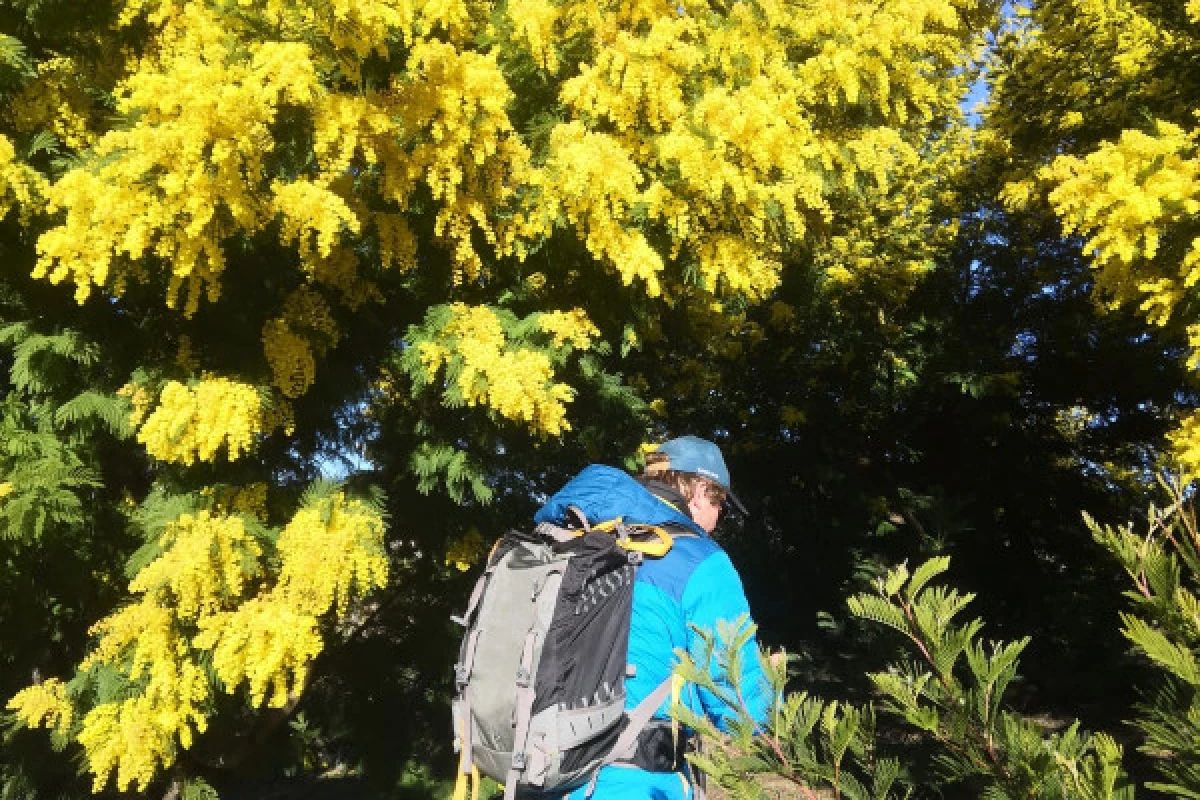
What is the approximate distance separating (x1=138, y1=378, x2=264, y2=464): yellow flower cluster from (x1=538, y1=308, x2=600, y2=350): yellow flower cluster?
55.5 inches

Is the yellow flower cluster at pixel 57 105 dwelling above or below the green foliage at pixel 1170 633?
below

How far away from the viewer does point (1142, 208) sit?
13.5ft

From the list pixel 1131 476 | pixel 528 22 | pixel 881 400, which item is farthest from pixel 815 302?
pixel 528 22

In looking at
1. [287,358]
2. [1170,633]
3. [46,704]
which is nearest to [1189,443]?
[1170,633]

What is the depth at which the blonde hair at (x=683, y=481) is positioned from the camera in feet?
8.49

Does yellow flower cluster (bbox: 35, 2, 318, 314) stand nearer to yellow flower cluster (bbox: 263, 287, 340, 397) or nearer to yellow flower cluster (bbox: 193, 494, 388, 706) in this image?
yellow flower cluster (bbox: 263, 287, 340, 397)

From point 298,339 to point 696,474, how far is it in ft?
7.47

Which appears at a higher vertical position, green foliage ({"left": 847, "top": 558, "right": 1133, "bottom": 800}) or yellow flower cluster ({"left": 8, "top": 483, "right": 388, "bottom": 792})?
green foliage ({"left": 847, "top": 558, "right": 1133, "bottom": 800})

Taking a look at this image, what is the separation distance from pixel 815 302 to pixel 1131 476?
364 centimetres

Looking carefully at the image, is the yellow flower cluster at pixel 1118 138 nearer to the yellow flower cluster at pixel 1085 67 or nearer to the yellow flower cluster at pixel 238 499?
the yellow flower cluster at pixel 1085 67

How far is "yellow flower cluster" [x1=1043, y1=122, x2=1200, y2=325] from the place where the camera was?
413 centimetres

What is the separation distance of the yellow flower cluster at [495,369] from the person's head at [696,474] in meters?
1.22

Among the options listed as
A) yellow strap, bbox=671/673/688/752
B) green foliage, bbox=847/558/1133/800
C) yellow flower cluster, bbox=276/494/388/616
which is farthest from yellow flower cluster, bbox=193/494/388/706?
green foliage, bbox=847/558/1133/800

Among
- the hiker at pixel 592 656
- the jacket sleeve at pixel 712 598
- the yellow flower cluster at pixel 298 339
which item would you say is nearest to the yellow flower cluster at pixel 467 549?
the yellow flower cluster at pixel 298 339
